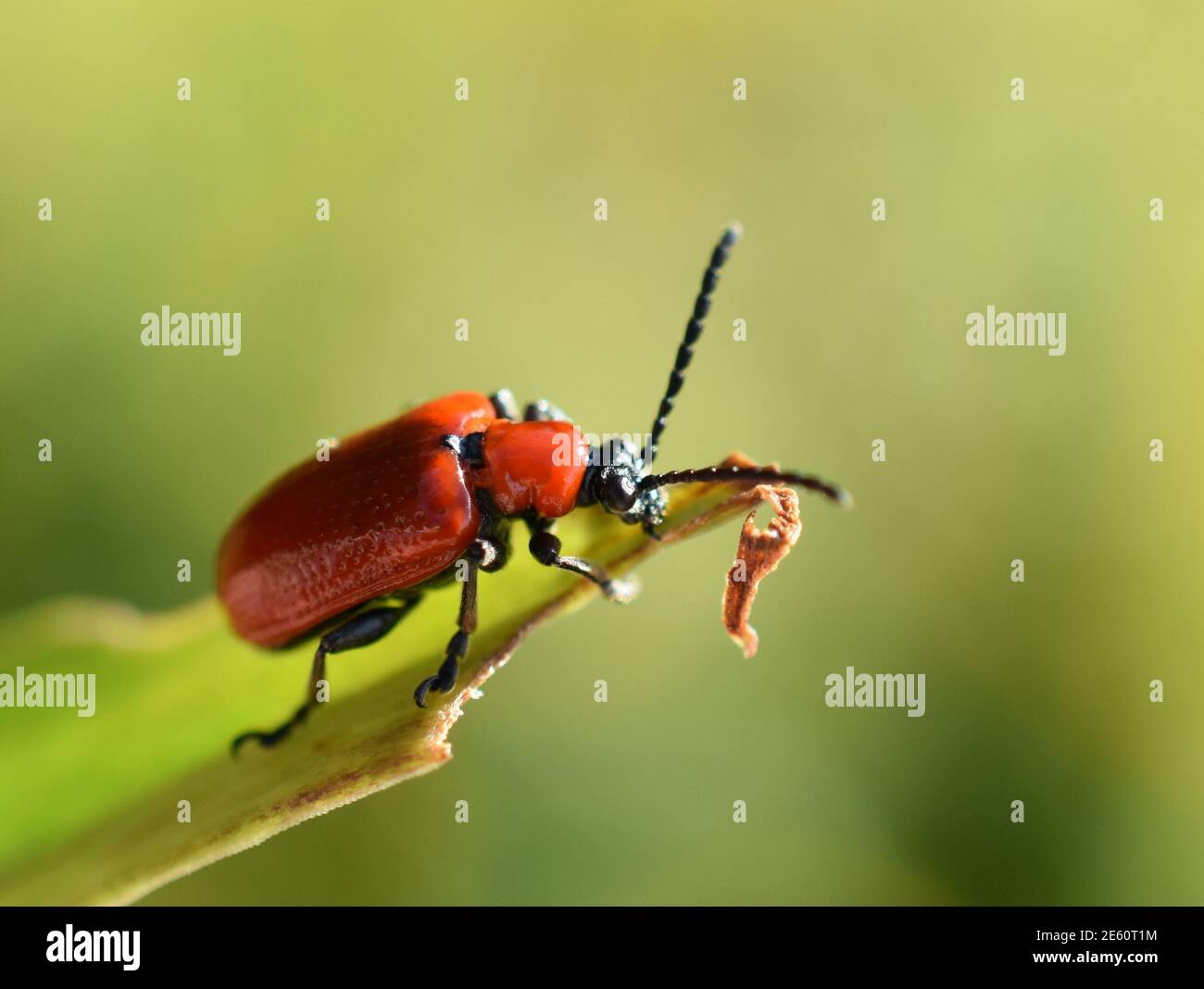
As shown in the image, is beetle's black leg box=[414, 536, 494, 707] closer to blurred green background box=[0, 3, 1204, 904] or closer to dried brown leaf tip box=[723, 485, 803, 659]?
dried brown leaf tip box=[723, 485, 803, 659]

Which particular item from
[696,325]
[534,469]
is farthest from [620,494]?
[696,325]

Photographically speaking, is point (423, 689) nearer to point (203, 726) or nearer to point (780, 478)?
point (203, 726)

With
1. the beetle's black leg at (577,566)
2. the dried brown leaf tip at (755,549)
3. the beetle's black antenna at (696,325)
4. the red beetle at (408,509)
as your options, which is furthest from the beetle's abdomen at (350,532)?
the dried brown leaf tip at (755,549)

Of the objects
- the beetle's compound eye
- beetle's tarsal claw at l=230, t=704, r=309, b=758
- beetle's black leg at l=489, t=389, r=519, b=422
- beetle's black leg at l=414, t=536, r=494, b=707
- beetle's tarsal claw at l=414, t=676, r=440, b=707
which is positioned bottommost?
beetle's tarsal claw at l=230, t=704, r=309, b=758

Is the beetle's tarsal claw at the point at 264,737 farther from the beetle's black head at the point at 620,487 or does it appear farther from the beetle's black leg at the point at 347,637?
the beetle's black head at the point at 620,487

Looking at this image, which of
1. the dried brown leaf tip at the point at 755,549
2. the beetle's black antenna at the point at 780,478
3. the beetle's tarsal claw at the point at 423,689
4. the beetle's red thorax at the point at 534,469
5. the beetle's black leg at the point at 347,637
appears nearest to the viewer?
the dried brown leaf tip at the point at 755,549

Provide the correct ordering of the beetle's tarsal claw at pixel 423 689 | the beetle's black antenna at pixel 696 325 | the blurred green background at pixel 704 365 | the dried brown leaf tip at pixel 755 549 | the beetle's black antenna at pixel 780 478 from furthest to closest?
1. the blurred green background at pixel 704 365
2. the beetle's black antenna at pixel 696 325
3. the beetle's black antenna at pixel 780 478
4. the beetle's tarsal claw at pixel 423 689
5. the dried brown leaf tip at pixel 755 549

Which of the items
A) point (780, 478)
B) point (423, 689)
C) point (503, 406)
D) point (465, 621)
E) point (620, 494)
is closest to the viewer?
point (423, 689)

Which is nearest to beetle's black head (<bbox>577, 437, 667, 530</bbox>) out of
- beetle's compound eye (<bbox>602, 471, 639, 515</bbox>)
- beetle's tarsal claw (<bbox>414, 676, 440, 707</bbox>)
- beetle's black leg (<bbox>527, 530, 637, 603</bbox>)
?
beetle's compound eye (<bbox>602, 471, 639, 515</bbox>)

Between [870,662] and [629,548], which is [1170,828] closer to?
[870,662]
